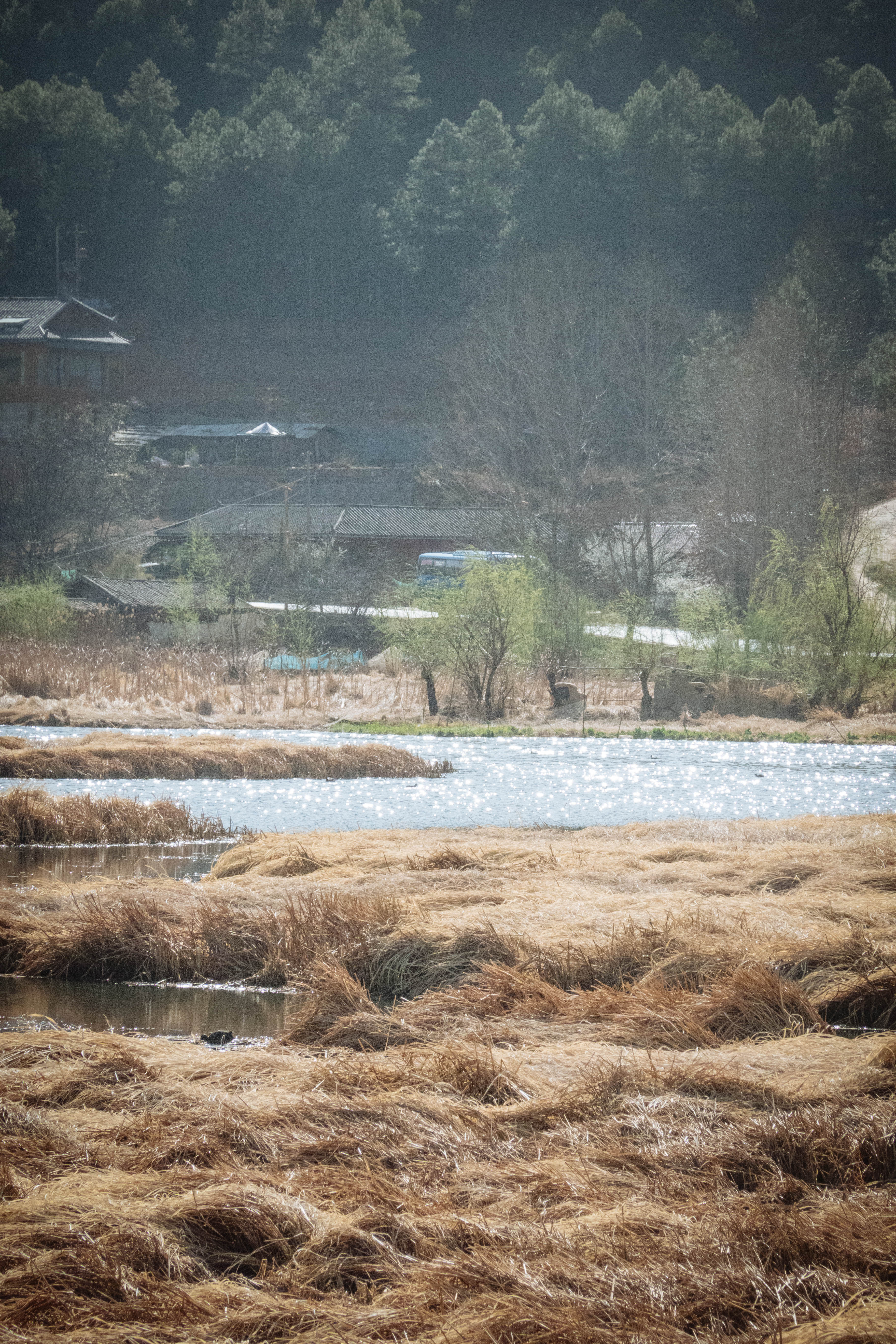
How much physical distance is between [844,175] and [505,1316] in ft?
191

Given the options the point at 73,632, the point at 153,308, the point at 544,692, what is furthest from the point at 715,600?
the point at 153,308

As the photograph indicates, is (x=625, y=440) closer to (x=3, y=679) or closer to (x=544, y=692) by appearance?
(x=544, y=692)

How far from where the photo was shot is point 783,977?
854 cm

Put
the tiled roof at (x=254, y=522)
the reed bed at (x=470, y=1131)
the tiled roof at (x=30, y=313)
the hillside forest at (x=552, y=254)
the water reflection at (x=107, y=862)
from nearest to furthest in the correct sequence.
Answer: the reed bed at (x=470, y=1131) < the water reflection at (x=107, y=862) < the hillside forest at (x=552, y=254) < the tiled roof at (x=254, y=522) < the tiled roof at (x=30, y=313)

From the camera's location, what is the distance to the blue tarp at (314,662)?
33.8 meters

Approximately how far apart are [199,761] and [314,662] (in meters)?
14.6

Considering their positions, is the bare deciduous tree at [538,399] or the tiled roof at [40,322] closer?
the bare deciduous tree at [538,399]

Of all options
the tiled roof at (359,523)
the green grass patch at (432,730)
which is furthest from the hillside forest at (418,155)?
the green grass patch at (432,730)

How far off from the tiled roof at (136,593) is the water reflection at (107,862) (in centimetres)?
2491

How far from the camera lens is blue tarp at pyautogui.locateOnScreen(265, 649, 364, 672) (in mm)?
33844

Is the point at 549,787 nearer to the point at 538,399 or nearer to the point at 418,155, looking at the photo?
the point at 538,399

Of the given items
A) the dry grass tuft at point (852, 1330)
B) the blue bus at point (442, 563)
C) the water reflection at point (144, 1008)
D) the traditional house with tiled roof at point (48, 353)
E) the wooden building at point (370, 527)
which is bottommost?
the water reflection at point (144, 1008)

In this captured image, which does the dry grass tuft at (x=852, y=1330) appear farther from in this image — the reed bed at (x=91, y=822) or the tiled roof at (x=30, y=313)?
the tiled roof at (x=30, y=313)

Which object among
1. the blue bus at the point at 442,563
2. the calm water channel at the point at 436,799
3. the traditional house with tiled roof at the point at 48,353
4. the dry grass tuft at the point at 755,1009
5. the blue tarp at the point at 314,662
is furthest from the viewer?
the traditional house with tiled roof at the point at 48,353
